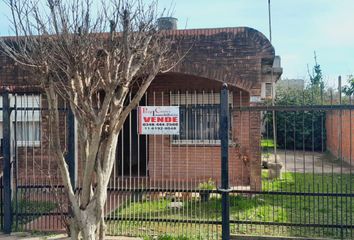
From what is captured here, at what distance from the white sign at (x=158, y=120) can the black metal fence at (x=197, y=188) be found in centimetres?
37

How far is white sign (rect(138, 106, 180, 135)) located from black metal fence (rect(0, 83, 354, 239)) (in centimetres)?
37

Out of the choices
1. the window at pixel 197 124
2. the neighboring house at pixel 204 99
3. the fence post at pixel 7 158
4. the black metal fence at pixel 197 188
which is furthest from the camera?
the window at pixel 197 124

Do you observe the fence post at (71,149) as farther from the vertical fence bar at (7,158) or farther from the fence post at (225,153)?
the fence post at (225,153)

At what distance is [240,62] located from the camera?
9.23 meters

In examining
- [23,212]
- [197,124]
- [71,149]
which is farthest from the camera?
[197,124]

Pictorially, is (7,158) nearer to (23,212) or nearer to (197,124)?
(23,212)

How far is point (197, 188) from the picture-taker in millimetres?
7832

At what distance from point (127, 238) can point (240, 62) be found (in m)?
5.05

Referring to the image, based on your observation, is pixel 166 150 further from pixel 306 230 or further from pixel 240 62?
pixel 306 230

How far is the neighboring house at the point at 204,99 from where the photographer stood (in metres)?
9.12

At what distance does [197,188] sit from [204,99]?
3066 mm

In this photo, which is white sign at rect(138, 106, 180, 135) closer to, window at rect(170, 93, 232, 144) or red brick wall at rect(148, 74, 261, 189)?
red brick wall at rect(148, 74, 261, 189)

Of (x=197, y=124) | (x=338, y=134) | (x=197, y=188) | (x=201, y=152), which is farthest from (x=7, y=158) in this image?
(x=338, y=134)

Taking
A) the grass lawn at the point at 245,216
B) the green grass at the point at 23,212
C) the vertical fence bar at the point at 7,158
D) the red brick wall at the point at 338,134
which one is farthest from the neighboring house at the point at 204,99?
the red brick wall at the point at 338,134
